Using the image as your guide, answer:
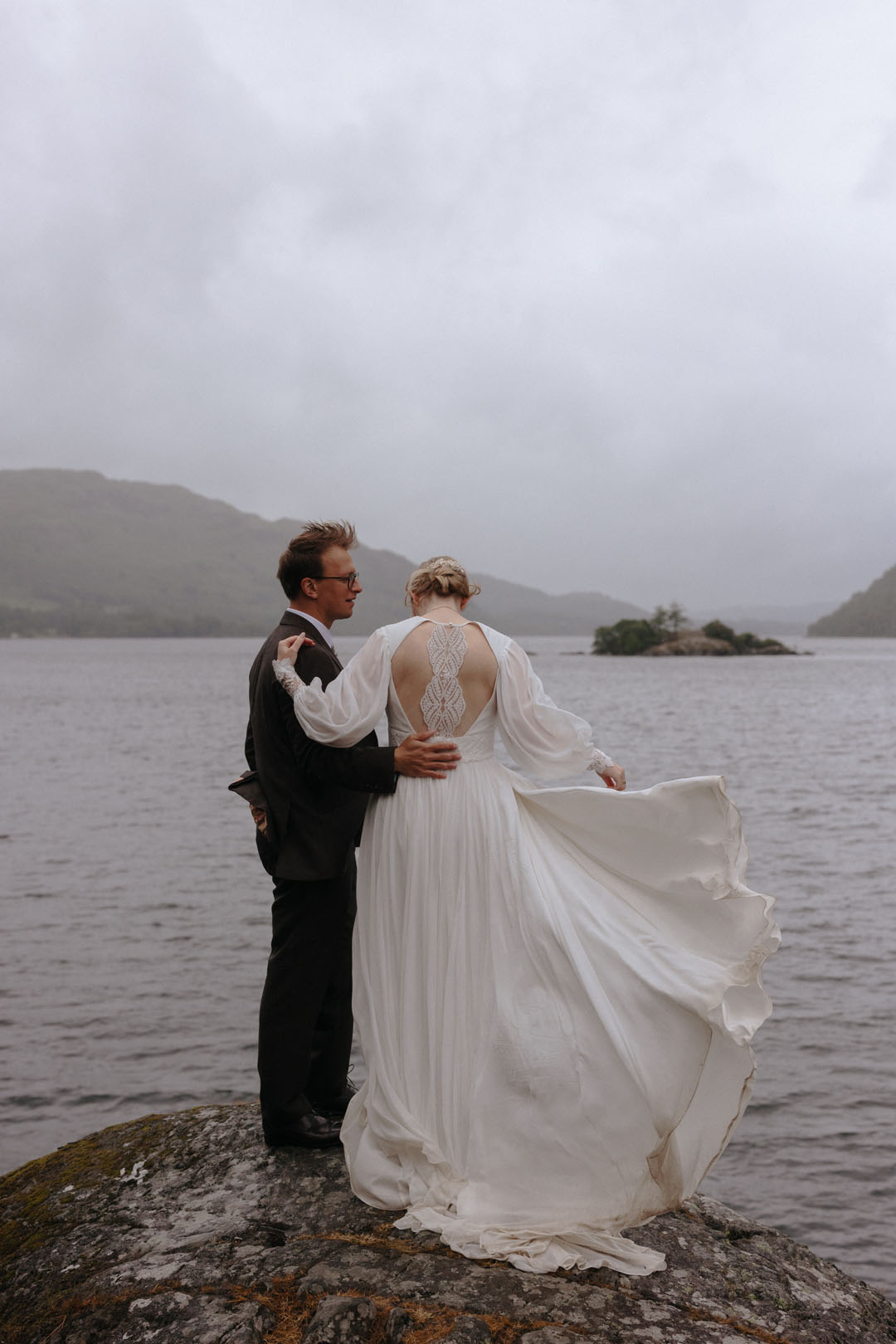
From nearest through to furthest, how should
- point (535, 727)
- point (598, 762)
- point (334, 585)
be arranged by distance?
point (535, 727)
point (598, 762)
point (334, 585)

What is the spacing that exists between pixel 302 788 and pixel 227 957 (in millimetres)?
8169

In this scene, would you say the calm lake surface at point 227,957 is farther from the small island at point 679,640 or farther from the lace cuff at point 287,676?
the small island at point 679,640

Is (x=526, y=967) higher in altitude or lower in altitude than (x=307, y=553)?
lower

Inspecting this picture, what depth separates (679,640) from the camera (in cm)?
13788

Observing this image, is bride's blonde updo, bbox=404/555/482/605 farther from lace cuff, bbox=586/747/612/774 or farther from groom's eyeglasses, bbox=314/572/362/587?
lace cuff, bbox=586/747/612/774

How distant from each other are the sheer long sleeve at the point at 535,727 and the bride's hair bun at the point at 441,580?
1.13 feet

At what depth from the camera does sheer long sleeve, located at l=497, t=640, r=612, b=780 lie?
14.9ft

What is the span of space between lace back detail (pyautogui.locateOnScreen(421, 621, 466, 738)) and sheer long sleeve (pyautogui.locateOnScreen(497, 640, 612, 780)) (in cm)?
21

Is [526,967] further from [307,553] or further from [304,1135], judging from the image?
[307,553]

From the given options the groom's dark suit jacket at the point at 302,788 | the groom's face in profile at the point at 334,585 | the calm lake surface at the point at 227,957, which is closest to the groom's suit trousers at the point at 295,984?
the groom's dark suit jacket at the point at 302,788

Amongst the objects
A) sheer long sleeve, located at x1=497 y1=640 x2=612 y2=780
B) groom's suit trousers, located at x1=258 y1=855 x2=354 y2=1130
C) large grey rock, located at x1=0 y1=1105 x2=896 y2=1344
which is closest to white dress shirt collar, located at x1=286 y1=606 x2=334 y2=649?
sheer long sleeve, located at x1=497 y1=640 x2=612 y2=780

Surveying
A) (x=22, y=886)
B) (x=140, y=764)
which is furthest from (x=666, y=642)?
(x=22, y=886)

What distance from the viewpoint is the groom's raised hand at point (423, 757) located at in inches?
173

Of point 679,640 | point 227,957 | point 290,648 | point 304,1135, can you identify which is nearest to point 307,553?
point 290,648
